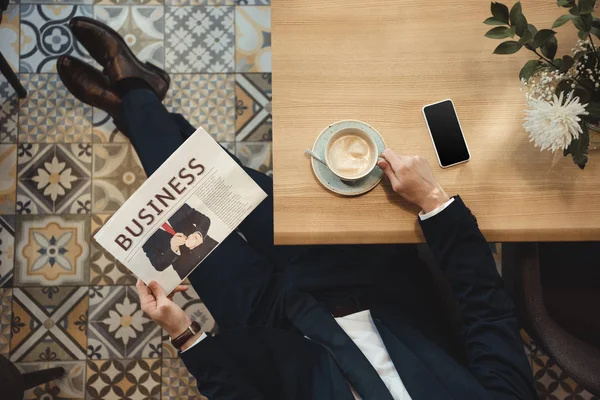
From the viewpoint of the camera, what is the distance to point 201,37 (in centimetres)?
172

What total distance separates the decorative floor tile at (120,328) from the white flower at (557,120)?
131 centimetres

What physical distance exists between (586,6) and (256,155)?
3.58 ft

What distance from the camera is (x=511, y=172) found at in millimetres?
994

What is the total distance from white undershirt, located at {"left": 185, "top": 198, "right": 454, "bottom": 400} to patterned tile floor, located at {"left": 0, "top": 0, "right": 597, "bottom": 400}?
66 centimetres

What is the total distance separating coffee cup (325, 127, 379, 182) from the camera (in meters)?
0.98

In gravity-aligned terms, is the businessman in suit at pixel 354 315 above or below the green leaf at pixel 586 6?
below

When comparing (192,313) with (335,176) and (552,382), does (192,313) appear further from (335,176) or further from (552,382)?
(552,382)

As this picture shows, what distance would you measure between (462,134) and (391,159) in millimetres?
161

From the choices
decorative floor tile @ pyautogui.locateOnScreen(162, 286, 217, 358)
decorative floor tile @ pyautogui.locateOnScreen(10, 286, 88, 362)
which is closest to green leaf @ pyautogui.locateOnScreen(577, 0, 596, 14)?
decorative floor tile @ pyautogui.locateOnScreen(162, 286, 217, 358)

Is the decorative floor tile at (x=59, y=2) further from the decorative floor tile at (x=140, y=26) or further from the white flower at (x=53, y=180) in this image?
the white flower at (x=53, y=180)

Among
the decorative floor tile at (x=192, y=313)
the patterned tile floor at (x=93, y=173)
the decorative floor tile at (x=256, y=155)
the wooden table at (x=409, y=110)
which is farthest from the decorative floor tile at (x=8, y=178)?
the wooden table at (x=409, y=110)

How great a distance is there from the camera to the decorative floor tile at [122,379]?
1655 mm

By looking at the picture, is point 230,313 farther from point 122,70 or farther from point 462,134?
point 122,70

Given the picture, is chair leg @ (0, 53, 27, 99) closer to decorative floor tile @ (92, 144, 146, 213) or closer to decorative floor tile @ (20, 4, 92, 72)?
decorative floor tile @ (20, 4, 92, 72)
